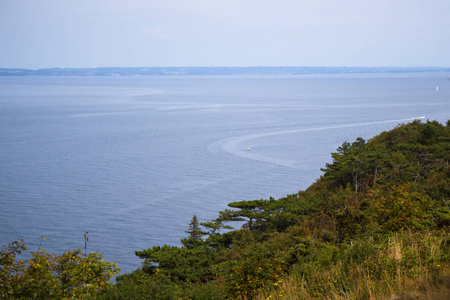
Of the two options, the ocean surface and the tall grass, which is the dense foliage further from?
the ocean surface

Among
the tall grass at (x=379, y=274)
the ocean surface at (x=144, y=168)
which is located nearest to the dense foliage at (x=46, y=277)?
the tall grass at (x=379, y=274)

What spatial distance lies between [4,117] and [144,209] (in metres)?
83.9

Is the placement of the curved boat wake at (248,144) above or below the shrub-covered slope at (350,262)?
below

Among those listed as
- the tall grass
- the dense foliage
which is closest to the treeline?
the tall grass

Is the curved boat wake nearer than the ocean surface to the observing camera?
No

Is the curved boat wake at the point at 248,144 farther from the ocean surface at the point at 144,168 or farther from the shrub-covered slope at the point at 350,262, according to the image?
the shrub-covered slope at the point at 350,262

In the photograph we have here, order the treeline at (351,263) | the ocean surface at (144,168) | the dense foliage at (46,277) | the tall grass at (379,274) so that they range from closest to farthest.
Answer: the tall grass at (379,274), the treeline at (351,263), the dense foliage at (46,277), the ocean surface at (144,168)

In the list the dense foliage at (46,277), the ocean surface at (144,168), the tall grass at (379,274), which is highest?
the tall grass at (379,274)

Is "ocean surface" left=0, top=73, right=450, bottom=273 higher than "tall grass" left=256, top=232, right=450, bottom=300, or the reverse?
"tall grass" left=256, top=232, right=450, bottom=300

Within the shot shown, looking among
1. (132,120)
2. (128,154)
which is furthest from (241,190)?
(132,120)

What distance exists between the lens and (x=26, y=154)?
6794 centimetres

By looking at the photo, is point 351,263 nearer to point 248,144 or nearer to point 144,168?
point 144,168

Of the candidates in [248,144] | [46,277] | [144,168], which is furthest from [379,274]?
[248,144]

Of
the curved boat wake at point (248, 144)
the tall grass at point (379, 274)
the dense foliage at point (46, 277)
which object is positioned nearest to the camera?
the tall grass at point (379, 274)
